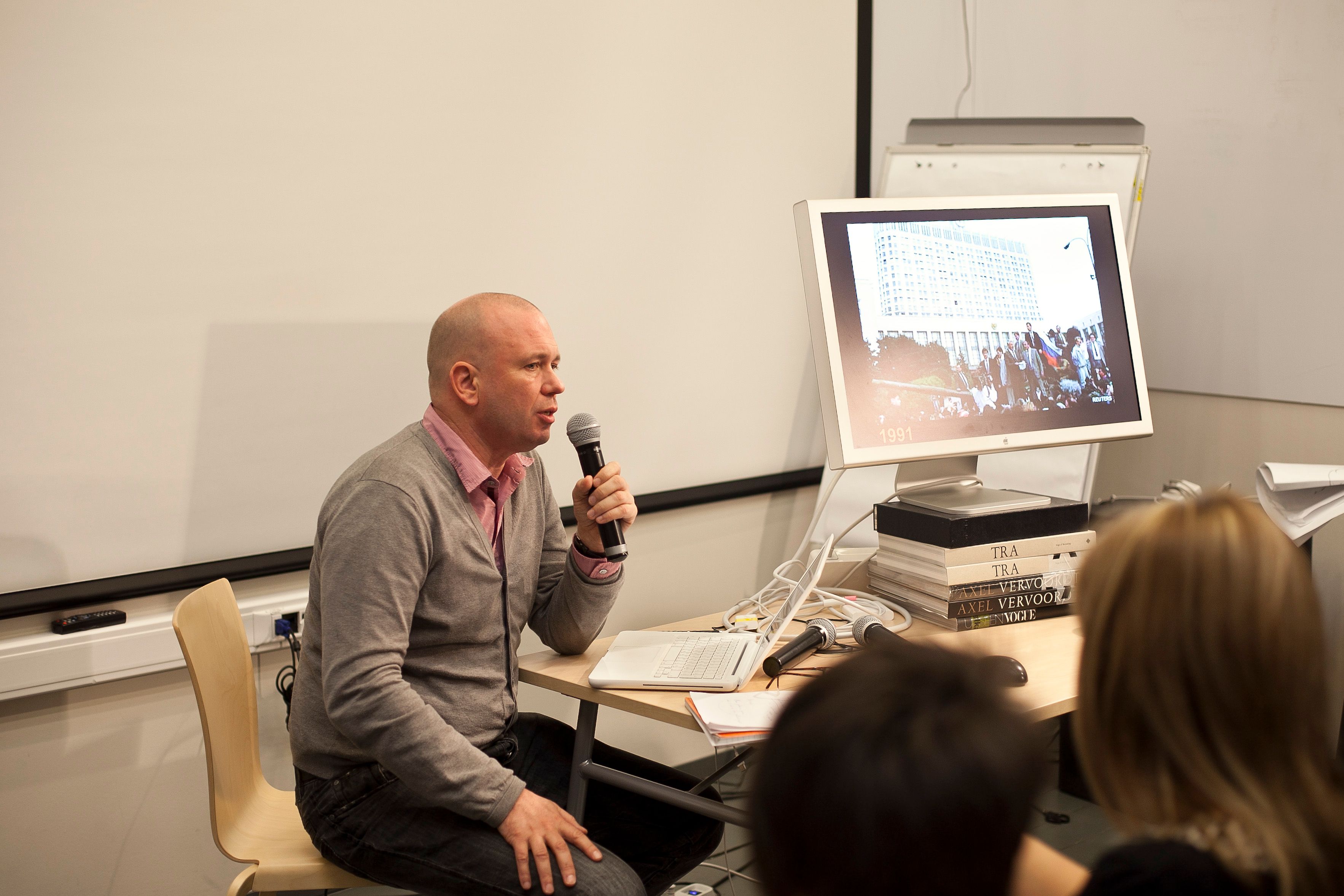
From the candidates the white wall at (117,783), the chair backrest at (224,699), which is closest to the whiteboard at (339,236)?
the white wall at (117,783)

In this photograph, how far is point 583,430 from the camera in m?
1.70

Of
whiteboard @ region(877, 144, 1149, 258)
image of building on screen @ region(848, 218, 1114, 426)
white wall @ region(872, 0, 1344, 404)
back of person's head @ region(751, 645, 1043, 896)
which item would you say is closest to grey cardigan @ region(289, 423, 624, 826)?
image of building on screen @ region(848, 218, 1114, 426)

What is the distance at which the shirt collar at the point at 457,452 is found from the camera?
63.7 inches

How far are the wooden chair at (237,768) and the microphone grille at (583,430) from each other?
26.0 inches

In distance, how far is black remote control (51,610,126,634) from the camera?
187cm

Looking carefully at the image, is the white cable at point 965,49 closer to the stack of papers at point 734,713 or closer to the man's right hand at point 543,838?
the stack of papers at point 734,713

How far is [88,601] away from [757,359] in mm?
1758

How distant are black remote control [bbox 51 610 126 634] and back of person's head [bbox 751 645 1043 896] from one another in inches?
66.2

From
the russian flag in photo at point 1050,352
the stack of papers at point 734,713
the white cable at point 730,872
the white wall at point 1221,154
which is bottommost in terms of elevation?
the white cable at point 730,872

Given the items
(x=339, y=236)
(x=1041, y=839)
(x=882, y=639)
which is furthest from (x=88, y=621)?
(x=1041, y=839)

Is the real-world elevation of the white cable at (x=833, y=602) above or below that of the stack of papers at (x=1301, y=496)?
below

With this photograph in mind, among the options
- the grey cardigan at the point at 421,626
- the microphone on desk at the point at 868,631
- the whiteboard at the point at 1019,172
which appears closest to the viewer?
the grey cardigan at the point at 421,626

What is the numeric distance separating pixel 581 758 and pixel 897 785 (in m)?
1.08

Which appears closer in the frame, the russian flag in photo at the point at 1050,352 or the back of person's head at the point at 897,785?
the back of person's head at the point at 897,785
